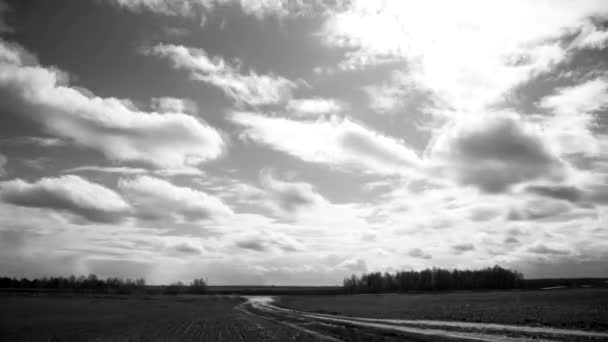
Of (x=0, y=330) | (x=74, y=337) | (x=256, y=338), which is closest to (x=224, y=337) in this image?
(x=256, y=338)

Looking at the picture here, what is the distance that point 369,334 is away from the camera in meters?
36.3

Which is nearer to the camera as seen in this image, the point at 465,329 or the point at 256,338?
the point at 256,338

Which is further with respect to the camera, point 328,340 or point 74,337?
point 74,337

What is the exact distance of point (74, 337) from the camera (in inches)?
1609

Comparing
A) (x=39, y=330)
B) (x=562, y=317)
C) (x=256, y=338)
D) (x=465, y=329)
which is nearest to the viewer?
(x=256, y=338)

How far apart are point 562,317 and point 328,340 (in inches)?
1040

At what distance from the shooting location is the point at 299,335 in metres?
37.5

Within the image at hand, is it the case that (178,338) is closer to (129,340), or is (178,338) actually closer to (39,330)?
(129,340)

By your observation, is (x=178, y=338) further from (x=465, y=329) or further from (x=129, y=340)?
(x=465, y=329)

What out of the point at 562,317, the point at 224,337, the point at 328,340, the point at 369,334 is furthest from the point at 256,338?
the point at 562,317

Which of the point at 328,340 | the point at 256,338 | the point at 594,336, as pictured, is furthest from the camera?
the point at 256,338

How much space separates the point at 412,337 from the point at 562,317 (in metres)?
19.6

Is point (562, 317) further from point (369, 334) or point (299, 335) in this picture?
point (299, 335)

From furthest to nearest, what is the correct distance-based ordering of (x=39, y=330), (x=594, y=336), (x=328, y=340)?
(x=39, y=330) → (x=328, y=340) → (x=594, y=336)
